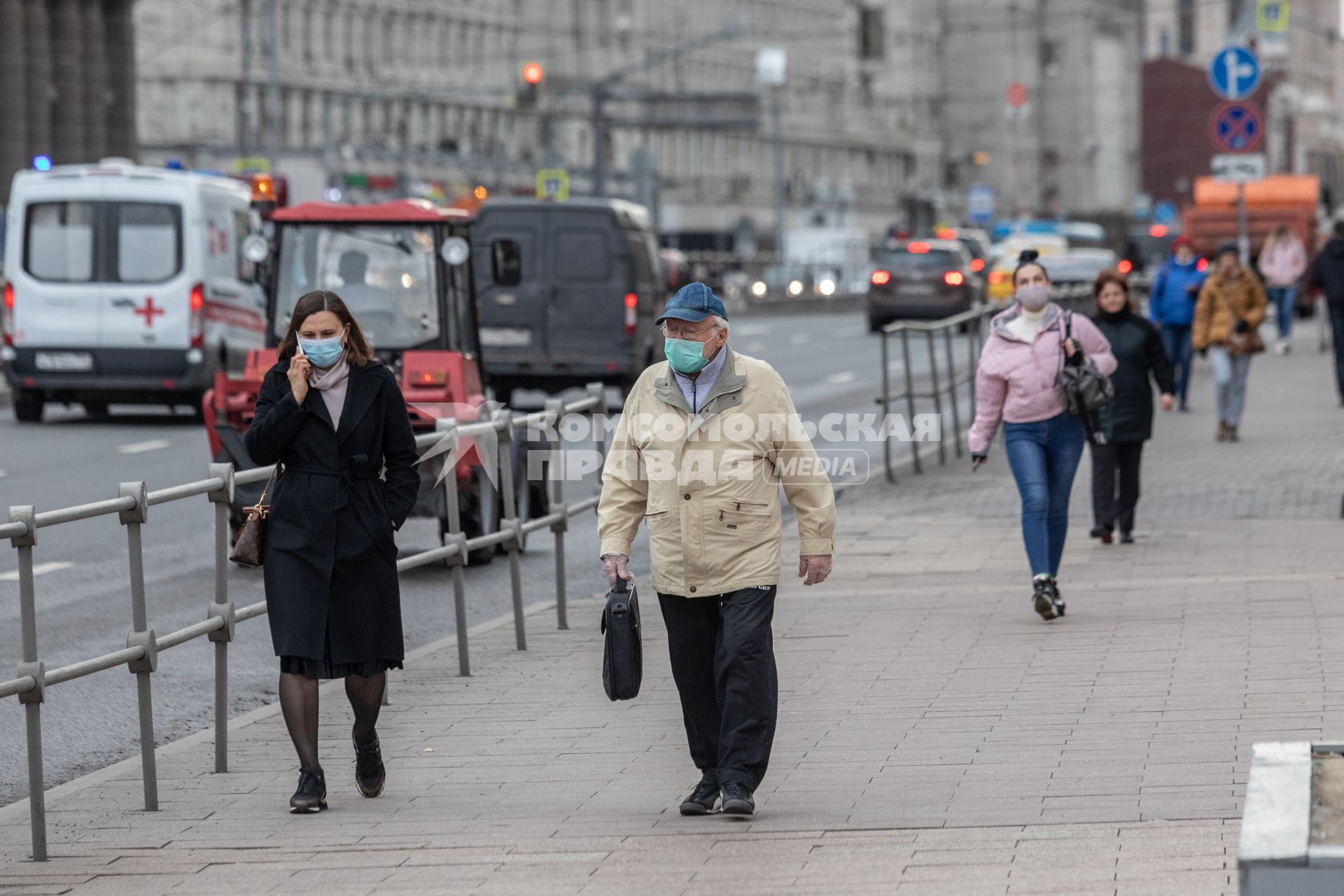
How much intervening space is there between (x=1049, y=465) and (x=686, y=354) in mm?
4660

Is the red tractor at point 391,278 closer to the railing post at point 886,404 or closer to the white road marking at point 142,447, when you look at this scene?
the railing post at point 886,404

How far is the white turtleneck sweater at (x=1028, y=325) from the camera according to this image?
10.9m

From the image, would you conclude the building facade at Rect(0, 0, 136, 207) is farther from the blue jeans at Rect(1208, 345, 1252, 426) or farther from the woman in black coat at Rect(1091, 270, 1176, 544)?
the woman in black coat at Rect(1091, 270, 1176, 544)

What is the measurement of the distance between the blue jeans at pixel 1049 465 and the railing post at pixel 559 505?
6.84 ft

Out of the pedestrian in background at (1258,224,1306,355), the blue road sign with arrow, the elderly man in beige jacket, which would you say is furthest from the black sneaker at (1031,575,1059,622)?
the pedestrian in background at (1258,224,1306,355)

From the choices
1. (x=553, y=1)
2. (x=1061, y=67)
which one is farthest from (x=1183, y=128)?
(x=553, y=1)

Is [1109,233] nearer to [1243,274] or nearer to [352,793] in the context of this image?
[1243,274]

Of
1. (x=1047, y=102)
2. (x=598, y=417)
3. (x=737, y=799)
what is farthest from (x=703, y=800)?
(x=1047, y=102)

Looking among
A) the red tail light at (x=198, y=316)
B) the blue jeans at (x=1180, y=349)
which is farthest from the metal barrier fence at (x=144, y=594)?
the red tail light at (x=198, y=316)

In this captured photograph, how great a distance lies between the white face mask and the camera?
1077 cm

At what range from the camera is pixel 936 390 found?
61.4 ft

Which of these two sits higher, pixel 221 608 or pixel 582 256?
pixel 582 256

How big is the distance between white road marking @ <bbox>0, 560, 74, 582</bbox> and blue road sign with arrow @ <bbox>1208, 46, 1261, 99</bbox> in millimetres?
13773

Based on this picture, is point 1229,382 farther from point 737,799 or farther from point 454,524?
point 737,799
